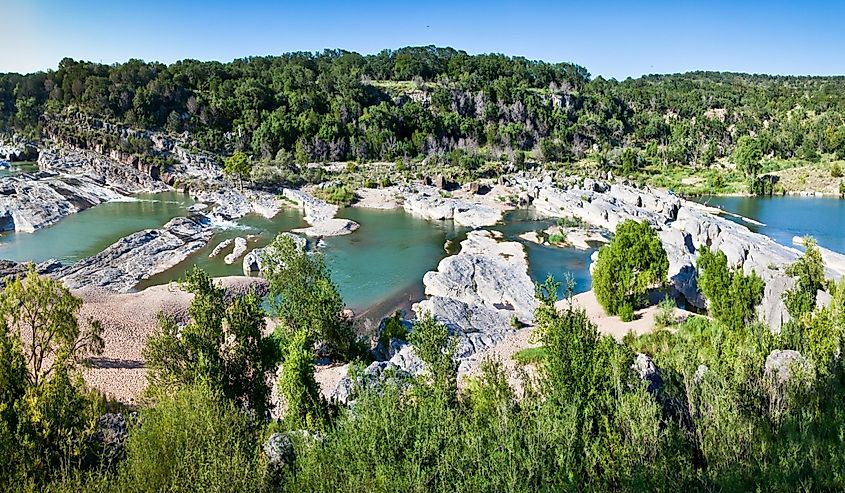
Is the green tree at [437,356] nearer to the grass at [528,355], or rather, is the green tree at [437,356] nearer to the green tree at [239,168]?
the grass at [528,355]

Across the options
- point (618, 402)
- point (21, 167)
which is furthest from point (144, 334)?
point (21, 167)

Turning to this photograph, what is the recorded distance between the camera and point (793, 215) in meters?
61.6

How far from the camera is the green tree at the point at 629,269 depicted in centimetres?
2917

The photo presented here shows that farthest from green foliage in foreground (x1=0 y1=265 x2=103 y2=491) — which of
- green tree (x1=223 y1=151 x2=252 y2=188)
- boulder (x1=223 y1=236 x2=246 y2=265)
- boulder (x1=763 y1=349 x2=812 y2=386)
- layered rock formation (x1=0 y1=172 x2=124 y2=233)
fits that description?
green tree (x1=223 y1=151 x2=252 y2=188)

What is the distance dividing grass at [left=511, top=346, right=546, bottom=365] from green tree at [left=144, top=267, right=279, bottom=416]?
9.12 m

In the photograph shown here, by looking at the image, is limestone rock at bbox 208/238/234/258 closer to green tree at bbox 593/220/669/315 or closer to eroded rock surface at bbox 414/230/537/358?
eroded rock surface at bbox 414/230/537/358

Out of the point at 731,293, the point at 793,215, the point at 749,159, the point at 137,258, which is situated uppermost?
the point at 749,159

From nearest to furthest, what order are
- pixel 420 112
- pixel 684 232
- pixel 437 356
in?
pixel 437 356
pixel 684 232
pixel 420 112

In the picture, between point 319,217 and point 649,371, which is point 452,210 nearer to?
point 319,217

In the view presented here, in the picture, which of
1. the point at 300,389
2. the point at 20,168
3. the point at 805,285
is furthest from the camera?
the point at 20,168

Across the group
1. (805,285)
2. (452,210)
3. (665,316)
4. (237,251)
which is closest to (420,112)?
(452,210)

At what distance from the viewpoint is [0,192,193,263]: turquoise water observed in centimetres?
4547

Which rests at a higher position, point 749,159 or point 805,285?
point 749,159

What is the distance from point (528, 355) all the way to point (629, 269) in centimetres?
928
